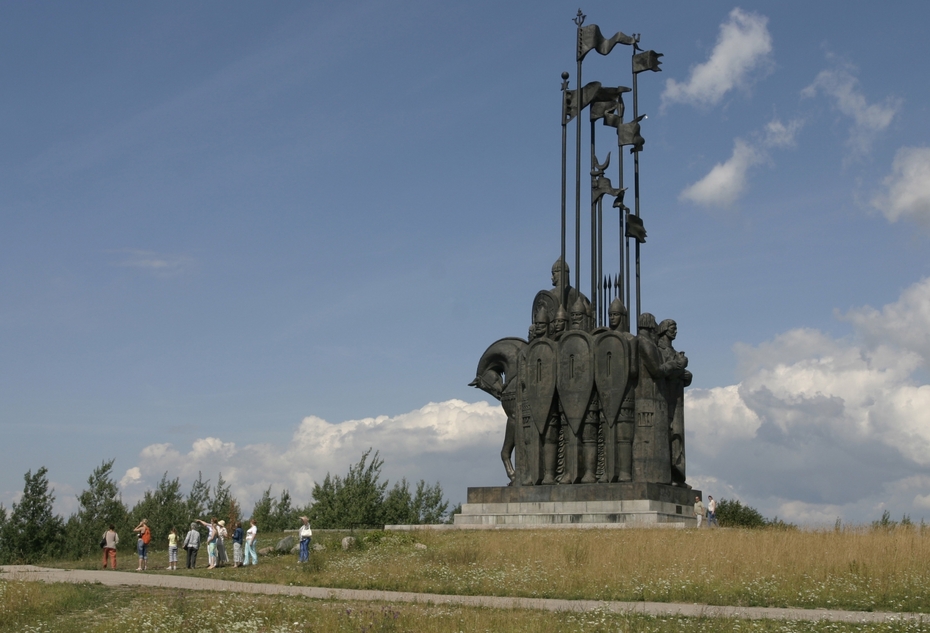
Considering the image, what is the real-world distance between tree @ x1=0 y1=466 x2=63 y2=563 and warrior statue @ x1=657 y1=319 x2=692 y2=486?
19.3m

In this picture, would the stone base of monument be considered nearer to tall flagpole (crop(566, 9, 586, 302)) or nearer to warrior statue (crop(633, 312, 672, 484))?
warrior statue (crop(633, 312, 672, 484))

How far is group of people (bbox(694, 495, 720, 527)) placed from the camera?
79.5 ft

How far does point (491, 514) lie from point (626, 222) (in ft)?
30.7

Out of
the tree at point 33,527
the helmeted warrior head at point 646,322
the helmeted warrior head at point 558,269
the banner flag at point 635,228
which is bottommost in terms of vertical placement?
the tree at point 33,527

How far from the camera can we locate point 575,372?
26094mm

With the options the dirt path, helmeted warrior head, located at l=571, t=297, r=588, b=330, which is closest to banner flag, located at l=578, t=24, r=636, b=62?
helmeted warrior head, located at l=571, t=297, r=588, b=330

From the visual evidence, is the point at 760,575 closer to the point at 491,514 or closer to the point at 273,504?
the point at 491,514

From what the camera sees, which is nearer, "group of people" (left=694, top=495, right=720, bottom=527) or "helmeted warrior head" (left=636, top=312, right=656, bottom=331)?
"group of people" (left=694, top=495, right=720, bottom=527)

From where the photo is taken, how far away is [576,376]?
26047mm

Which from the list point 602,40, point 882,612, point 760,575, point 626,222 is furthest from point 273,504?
point 882,612

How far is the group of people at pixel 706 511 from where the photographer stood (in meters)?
24.2

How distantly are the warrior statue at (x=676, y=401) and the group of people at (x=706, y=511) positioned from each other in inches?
37.0

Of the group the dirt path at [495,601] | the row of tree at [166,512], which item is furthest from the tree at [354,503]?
the dirt path at [495,601]

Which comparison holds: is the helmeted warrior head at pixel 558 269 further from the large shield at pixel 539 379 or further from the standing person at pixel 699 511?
the standing person at pixel 699 511
